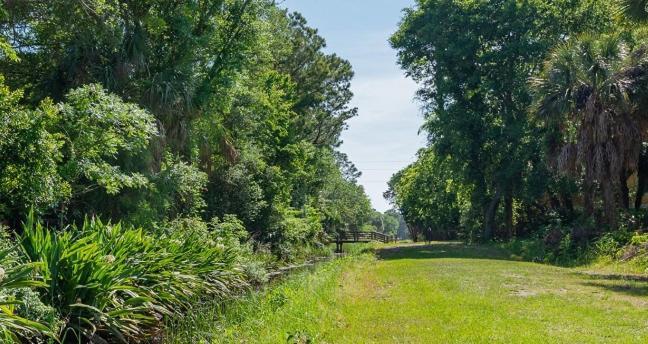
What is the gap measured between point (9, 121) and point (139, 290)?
326 centimetres

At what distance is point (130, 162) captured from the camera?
48.5ft

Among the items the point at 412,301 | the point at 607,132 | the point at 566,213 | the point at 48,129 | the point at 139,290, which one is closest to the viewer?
the point at 139,290

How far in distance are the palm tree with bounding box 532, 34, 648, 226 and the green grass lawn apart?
767 centimetres

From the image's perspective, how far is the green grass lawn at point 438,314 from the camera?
7.90 metres

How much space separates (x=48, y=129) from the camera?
33.9 feet

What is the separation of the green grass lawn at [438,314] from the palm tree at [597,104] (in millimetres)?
7666

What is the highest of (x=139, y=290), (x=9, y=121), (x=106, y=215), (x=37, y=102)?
(x=37, y=102)

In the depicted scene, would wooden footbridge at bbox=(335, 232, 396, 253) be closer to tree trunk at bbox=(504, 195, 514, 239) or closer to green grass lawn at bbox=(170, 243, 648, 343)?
tree trunk at bbox=(504, 195, 514, 239)

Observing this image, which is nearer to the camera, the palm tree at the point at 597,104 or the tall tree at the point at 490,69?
the palm tree at the point at 597,104

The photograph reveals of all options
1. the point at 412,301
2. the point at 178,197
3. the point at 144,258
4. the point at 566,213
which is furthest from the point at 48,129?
the point at 566,213

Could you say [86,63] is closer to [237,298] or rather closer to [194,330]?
[237,298]

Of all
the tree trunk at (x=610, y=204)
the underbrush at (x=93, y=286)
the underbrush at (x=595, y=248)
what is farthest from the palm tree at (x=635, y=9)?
the underbrush at (x=93, y=286)

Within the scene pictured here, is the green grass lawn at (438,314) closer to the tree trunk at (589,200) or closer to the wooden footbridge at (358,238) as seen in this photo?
the tree trunk at (589,200)

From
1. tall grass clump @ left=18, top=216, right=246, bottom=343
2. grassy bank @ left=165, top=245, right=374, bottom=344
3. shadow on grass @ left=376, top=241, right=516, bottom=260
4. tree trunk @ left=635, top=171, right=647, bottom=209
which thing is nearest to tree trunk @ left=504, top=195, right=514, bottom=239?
shadow on grass @ left=376, top=241, right=516, bottom=260
